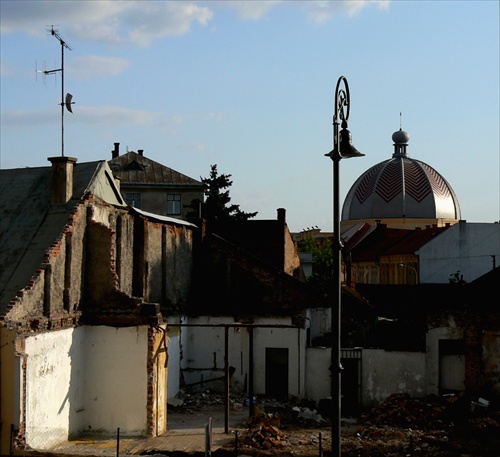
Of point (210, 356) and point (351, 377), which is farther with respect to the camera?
point (210, 356)

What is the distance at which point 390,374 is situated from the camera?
99.4 ft

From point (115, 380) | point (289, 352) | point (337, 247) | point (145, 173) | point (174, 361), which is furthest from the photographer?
point (145, 173)

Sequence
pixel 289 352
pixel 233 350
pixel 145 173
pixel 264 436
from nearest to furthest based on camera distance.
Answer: pixel 264 436 → pixel 289 352 → pixel 233 350 → pixel 145 173

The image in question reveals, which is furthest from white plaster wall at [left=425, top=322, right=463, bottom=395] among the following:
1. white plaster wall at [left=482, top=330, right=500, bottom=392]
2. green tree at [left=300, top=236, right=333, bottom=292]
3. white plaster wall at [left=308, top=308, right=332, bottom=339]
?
green tree at [left=300, top=236, right=333, bottom=292]

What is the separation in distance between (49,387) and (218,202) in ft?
111

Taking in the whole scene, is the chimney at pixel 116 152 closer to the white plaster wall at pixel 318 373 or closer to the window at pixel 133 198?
the window at pixel 133 198

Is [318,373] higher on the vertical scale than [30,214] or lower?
lower

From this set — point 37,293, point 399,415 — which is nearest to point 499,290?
point 399,415

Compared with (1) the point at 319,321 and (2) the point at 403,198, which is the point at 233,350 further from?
(2) the point at 403,198

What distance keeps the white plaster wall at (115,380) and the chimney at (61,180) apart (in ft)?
12.0

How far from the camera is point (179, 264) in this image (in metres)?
33.6

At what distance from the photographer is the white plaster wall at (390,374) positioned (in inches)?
1184

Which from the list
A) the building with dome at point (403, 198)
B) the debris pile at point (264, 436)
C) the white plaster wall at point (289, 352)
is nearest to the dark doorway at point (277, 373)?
the white plaster wall at point (289, 352)

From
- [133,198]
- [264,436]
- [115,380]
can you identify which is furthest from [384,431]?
[133,198]
